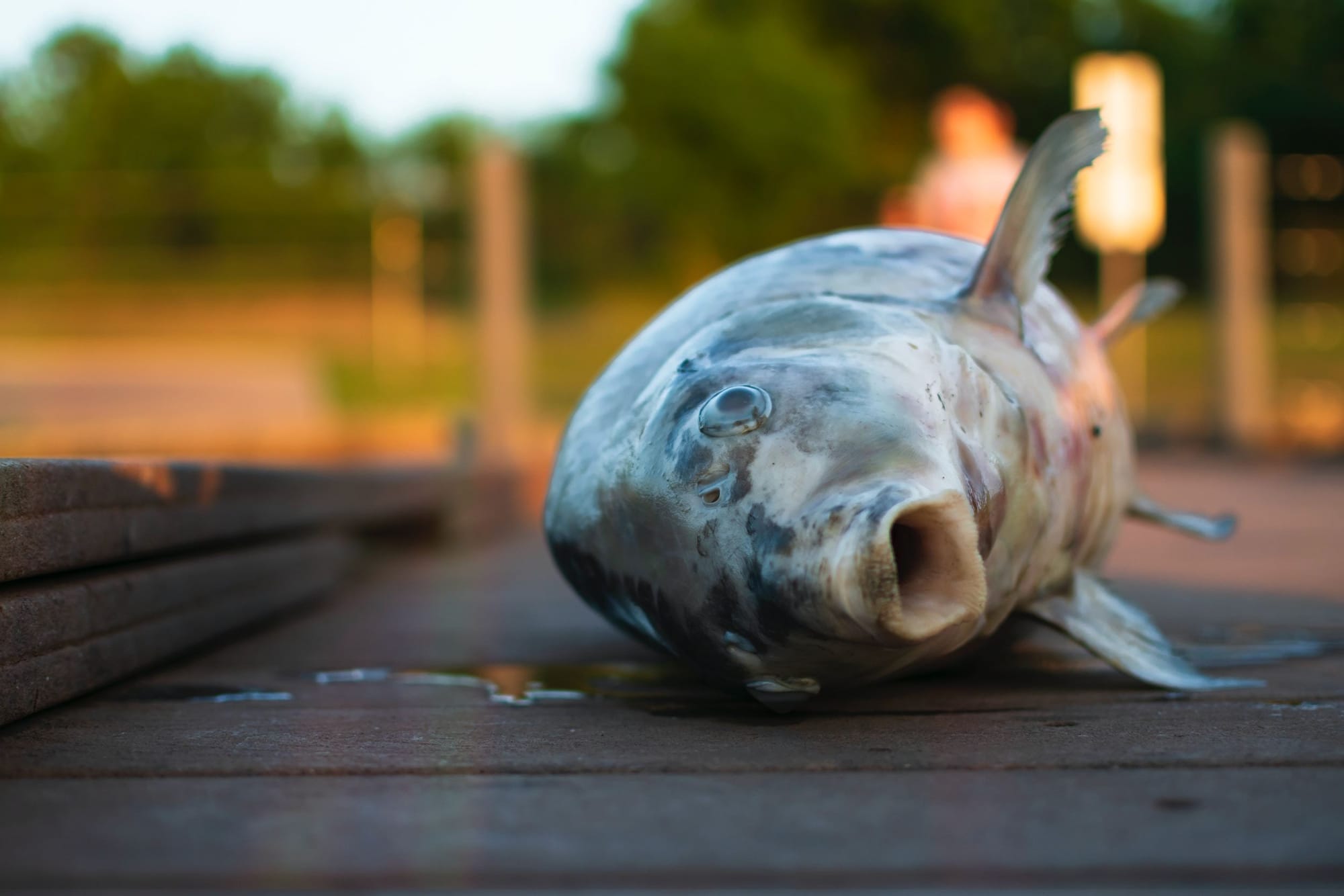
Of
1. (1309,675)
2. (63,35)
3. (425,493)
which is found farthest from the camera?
(63,35)

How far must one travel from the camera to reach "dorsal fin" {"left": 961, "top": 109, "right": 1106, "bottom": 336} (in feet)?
7.02

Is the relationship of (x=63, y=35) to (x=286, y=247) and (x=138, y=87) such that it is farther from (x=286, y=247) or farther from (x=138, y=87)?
(x=286, y=247)

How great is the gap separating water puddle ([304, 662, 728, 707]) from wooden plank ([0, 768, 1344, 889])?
0.55 meters

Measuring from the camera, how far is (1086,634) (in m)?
2.09

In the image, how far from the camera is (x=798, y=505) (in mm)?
1617

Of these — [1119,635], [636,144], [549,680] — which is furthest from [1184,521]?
[636,144]

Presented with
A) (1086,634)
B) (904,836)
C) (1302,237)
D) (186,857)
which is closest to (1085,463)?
(1086,634)

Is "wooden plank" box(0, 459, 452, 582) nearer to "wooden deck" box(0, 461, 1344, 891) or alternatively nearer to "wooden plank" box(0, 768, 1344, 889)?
"wooden deck" box(0, 461, 1344, 891)

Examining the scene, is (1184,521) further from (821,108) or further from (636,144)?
(821,108)

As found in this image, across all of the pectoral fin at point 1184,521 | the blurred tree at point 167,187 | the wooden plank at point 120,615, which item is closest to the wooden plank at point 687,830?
the wooden plank at point 120,615

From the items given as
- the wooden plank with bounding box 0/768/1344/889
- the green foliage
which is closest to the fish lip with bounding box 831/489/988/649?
the wooden plank with bounding box 0/768/1344/889

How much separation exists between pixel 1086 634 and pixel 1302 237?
35.2 ft

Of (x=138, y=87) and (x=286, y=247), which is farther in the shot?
(x=138, y=87)

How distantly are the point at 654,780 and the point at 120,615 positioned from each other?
41.0 inches
